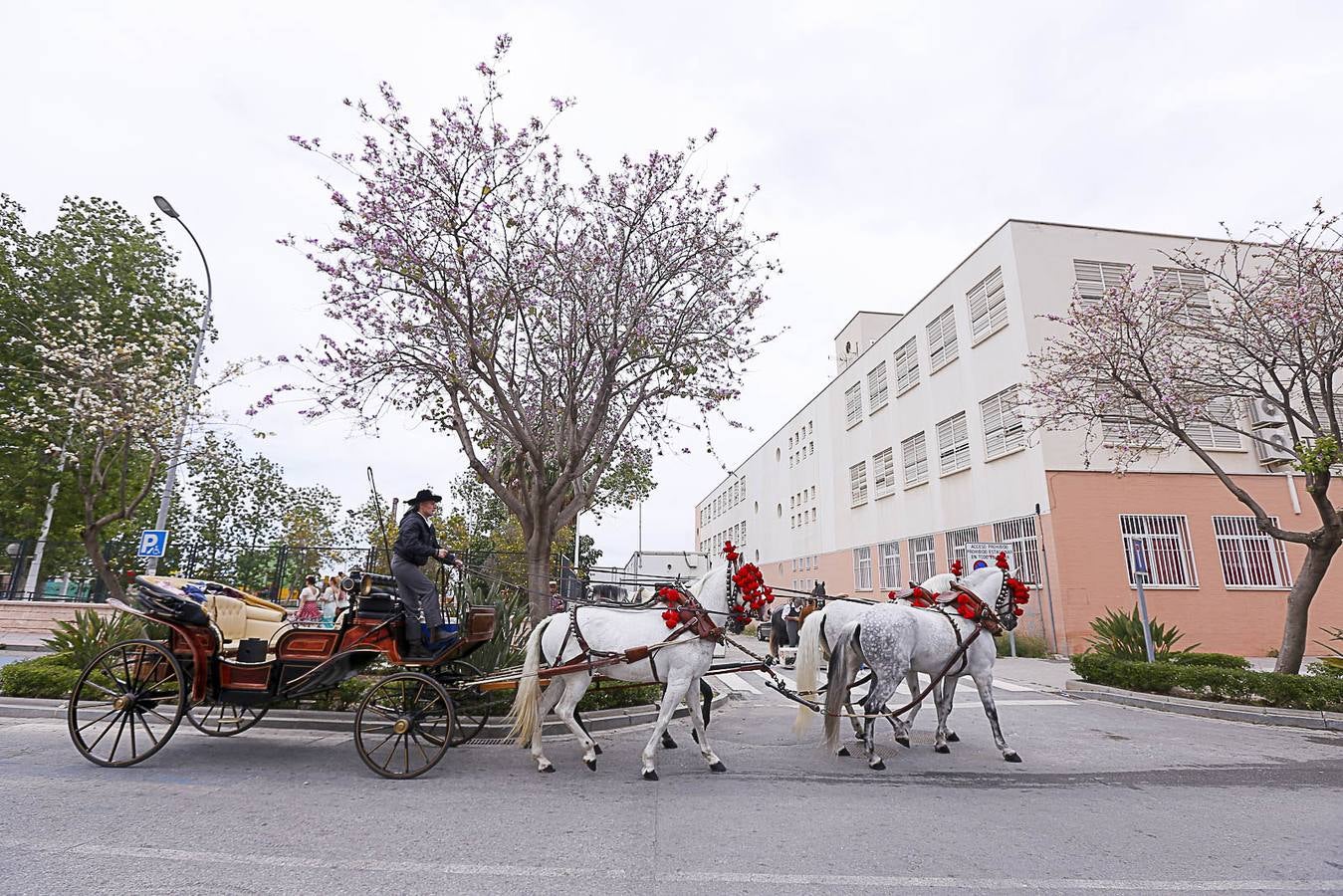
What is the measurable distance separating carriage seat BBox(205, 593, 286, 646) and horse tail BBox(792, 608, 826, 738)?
5.37m

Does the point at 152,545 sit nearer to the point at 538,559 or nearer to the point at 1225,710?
the point at 538,559

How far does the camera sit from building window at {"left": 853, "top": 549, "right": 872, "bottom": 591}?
90.7 feet

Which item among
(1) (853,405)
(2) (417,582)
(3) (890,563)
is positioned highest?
(1) (853,405)

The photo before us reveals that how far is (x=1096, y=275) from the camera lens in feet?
62.9

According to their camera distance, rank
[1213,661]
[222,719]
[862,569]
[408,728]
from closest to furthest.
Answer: [408,728]
[222,719]
[1213,661]
[862,569]

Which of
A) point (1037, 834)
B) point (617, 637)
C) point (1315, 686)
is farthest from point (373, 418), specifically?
point (1315, 686)

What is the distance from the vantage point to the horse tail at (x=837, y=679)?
6770mm

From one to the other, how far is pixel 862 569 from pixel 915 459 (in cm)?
608

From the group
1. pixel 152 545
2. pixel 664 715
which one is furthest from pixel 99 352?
pixel 664 715

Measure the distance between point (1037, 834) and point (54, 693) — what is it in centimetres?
1090

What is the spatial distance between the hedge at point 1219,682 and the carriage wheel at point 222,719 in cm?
1244

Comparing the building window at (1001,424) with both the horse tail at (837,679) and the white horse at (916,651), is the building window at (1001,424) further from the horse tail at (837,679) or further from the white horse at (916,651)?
the horse tail at (837,679)

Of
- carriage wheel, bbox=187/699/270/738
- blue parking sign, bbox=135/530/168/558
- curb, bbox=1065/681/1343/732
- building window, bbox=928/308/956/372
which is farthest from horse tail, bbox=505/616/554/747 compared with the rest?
building window, bbox=928/308/956/372

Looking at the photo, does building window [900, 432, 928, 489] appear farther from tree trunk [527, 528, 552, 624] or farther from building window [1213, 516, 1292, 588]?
tree trunk [527, 528, 552, 624]
